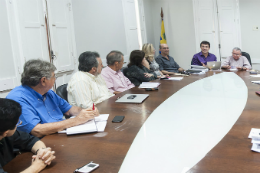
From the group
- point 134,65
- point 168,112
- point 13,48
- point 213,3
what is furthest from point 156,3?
point 168,112

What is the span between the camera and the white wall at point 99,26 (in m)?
4.52

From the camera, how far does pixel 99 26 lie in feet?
16.6

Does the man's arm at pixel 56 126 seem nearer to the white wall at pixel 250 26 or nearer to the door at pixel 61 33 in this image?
the door at pixel 61 33

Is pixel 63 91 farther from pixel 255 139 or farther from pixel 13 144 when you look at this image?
pixel 255 139

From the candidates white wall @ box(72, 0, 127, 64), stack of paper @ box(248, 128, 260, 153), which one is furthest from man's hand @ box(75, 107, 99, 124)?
white wall @ box(72, 0, 127, 64)

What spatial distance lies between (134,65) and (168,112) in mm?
1879

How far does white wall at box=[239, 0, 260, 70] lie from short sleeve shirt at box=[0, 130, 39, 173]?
6.21 metres

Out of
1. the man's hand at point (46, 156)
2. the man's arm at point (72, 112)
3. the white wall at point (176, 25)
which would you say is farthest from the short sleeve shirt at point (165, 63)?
the man's hand at point (46, 156)

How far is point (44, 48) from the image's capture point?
3.64 m

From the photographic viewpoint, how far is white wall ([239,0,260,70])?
620cm

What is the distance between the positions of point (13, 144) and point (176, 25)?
6.46 metres

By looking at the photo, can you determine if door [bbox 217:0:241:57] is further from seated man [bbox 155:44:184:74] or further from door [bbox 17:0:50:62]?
door [bbox 17:0:50:62]

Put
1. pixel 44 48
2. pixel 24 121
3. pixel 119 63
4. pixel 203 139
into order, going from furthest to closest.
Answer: pixel 44 48, pixel 119 63, pixel 24 121, pixel 203 139

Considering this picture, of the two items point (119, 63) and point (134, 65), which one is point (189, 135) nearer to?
point (119, 63)
